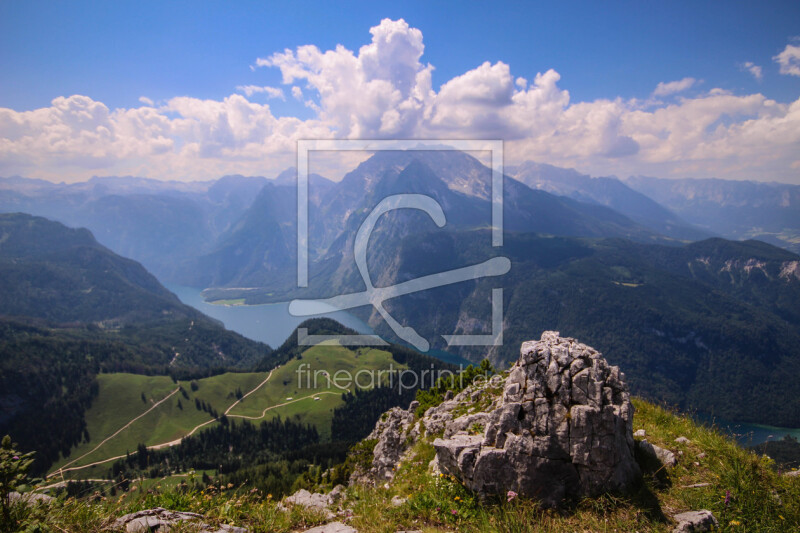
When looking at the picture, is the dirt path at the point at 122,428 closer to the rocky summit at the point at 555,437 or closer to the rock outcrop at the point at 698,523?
the rocky summit at the point at 555,437

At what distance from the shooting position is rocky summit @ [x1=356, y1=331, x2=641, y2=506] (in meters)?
8.47

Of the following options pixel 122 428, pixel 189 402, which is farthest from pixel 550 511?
pixel 189 402

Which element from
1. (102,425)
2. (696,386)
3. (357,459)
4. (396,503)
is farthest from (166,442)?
(696,386)

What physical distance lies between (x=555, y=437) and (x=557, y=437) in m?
0.05

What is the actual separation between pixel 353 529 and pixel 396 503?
72.0 inches

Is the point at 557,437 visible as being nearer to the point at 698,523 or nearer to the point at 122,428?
the point at 698,523

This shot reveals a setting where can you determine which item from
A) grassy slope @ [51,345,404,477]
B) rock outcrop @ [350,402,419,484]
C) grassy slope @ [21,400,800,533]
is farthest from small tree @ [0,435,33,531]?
grassy slope @ [51,345,404,477]

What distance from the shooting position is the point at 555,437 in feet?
28.8

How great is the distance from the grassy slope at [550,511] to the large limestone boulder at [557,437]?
1.30 ft

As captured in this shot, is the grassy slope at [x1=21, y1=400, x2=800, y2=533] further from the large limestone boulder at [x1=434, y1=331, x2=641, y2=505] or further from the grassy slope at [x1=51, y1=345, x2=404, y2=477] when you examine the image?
the grassy slope at [x1=51, y1=345, x2=404, y2=477]

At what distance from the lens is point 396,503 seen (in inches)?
362

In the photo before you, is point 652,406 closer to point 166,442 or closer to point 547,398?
point 547,398

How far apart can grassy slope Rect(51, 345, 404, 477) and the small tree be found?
124 metres

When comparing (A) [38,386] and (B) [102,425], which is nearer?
(B) [102,425]
